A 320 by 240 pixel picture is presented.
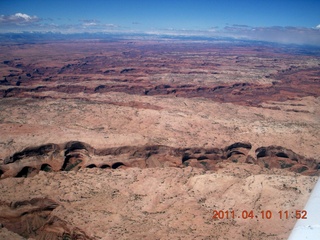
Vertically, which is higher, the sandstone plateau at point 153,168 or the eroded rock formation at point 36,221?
the sandstone plateau at point 153,168

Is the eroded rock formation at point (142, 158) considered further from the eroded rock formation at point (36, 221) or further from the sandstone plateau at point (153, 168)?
the eroded rock formation at point (36, 221)

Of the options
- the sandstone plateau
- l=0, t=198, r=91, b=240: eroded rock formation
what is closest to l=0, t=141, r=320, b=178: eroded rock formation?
the sandstone plateau

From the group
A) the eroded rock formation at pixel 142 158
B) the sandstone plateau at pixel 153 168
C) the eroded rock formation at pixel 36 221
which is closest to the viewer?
the sandstone plateau at pixel 153 168

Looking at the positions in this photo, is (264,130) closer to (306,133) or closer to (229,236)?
(306,133)

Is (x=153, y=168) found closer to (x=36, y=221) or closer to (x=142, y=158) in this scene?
(x=142, y=158)

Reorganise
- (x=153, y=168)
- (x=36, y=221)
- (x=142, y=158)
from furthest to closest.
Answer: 1. (x=142, y=158)
2. (x=153, y=168)
3. (x=36, y=221)

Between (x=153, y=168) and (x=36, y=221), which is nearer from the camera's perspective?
(x=36, y=221)

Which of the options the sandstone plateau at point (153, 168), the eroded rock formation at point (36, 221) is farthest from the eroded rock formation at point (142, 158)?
the eroded rock formation at point (36, 221)

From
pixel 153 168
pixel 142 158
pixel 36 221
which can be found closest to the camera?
pixel 36 221

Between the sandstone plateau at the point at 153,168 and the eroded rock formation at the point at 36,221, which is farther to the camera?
the eroded rock formation at the point at 36,221

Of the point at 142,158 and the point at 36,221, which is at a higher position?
the point at 142,158

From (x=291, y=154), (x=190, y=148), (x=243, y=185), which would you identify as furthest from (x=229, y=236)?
(x=291, y=154)

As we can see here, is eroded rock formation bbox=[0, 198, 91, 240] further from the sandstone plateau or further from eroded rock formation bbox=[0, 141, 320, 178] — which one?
eroded rock formation bbox=[0, 141, 320, 178]

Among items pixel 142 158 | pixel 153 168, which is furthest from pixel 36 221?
pixel 142 158
